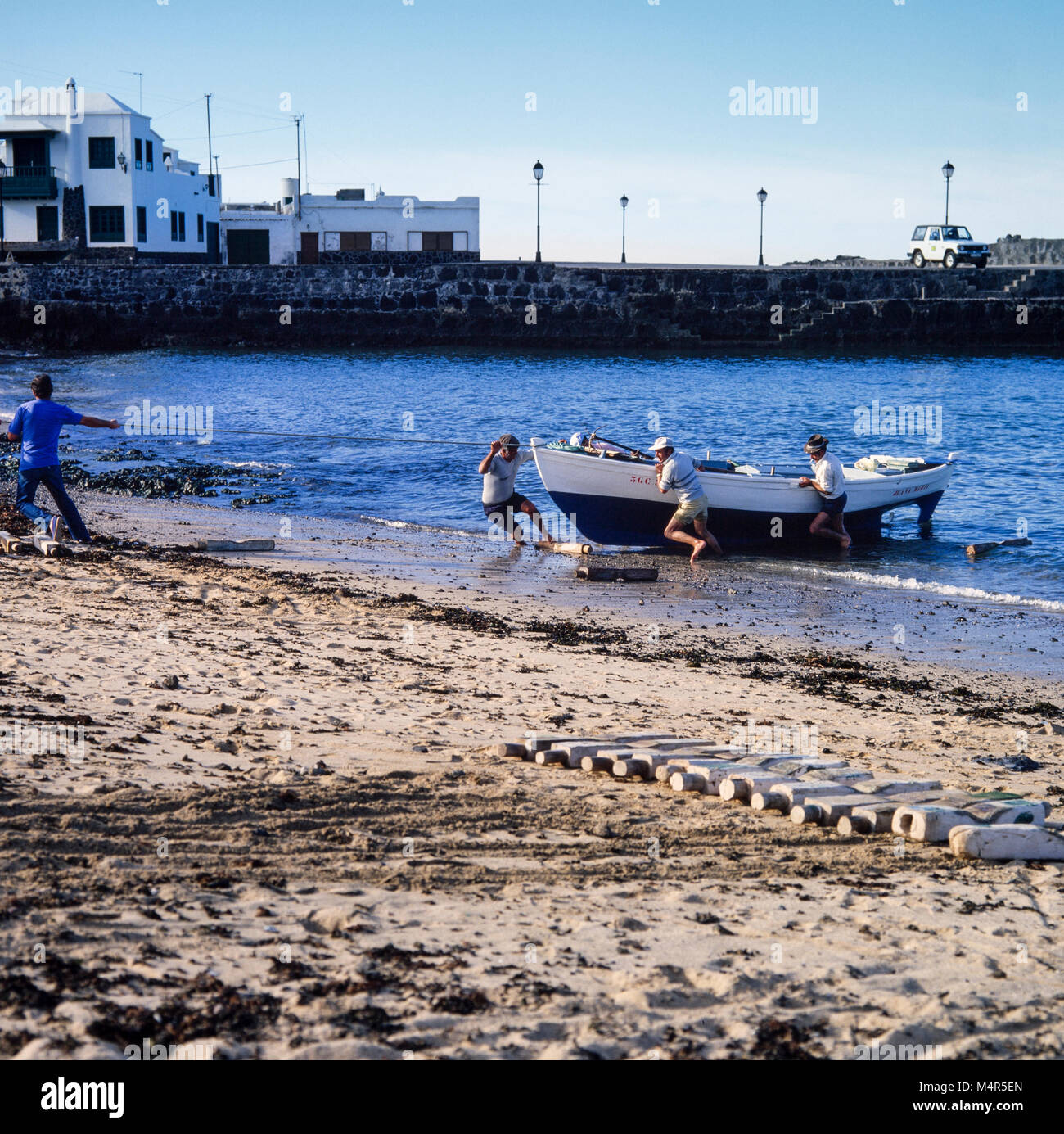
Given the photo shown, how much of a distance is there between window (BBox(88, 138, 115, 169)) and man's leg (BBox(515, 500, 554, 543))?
4994cm

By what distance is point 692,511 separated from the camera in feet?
49.4

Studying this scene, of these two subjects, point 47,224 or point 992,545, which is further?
point 47,224

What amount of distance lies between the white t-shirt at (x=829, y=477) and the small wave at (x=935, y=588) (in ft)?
3.95

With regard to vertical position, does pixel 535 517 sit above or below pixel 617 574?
above

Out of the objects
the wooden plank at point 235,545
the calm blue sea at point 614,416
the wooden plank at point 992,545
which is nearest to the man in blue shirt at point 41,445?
the wooden plank at point 235,545

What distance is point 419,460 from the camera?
24.3 m

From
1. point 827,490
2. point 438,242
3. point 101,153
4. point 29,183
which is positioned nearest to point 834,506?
point 827,490

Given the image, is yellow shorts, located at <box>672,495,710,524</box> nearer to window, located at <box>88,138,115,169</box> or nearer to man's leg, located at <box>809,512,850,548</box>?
man's leg, located at <box>809,512,850,548</box>

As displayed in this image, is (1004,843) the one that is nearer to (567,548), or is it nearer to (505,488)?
(567,548)

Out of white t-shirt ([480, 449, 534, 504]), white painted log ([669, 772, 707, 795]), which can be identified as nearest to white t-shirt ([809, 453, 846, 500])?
white t-shirt ([480, 449, 534, 504])

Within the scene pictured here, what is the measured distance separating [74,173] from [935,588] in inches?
2144

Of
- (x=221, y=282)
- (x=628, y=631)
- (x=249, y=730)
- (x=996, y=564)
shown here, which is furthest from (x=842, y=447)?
(x=221, y=282)

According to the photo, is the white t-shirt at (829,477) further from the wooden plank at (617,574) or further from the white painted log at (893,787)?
the white painted log at (893,787)
